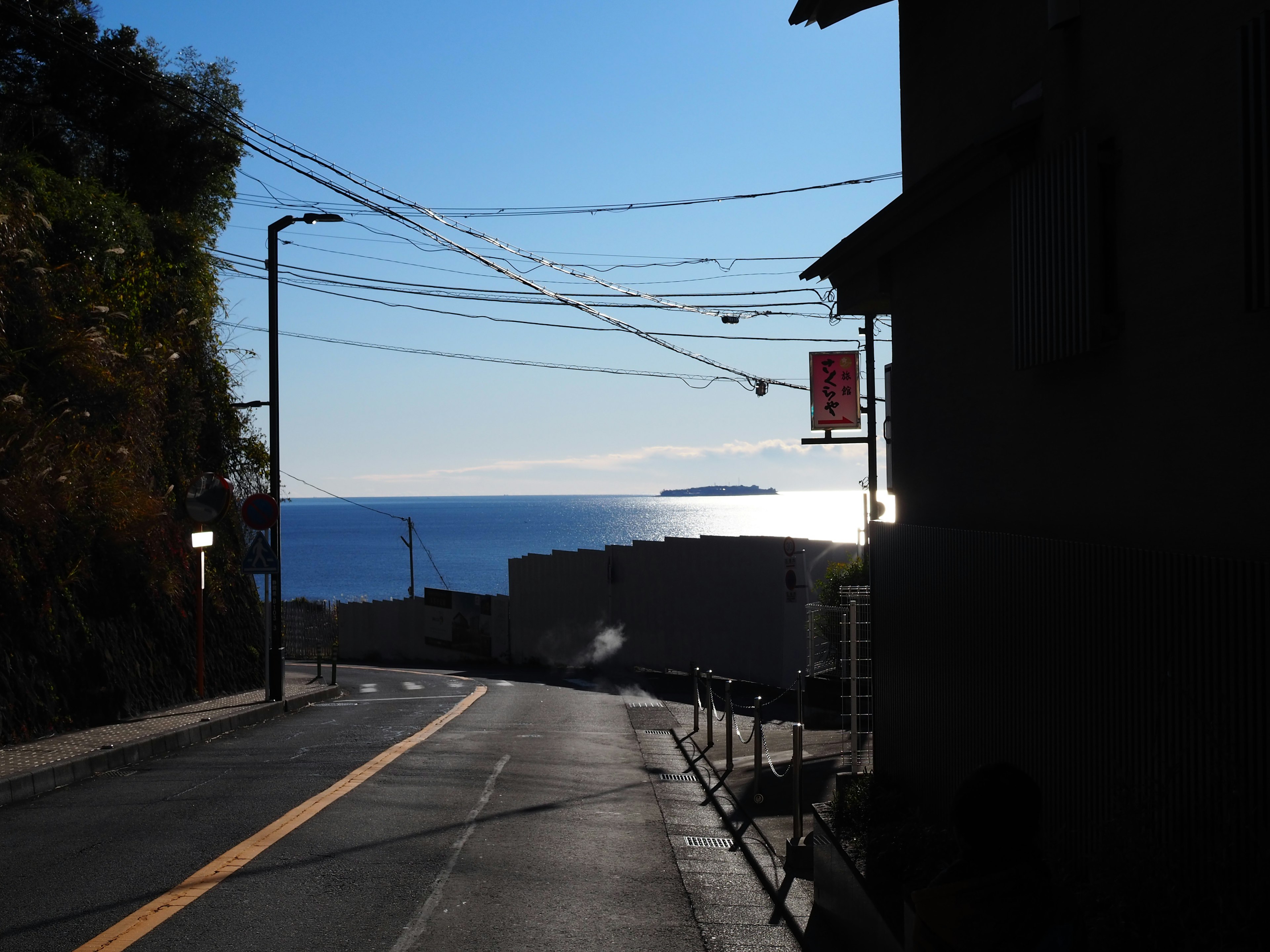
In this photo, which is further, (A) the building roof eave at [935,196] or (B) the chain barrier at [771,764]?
(B) the chain barrier at [771,764]

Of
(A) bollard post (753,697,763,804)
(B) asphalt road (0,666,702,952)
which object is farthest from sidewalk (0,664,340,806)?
(A) bollard post (753,697,763,804)

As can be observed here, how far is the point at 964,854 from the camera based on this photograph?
3301 millimetres

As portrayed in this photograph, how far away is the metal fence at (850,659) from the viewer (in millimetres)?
10336

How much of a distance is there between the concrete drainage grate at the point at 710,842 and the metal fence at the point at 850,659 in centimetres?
128

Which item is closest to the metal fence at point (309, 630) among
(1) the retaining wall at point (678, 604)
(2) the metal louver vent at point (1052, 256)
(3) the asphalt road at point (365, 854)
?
(1) the retaining wall at point (678, 604)

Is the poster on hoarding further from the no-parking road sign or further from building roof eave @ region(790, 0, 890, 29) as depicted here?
building roof eave @ region(790, 0, 890, 29)

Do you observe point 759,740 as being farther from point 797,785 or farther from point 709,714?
point 709,714

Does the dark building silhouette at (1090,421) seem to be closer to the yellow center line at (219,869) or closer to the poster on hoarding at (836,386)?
the yellow center line at (219,869)

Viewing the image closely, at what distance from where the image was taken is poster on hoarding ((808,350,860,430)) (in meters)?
20.6

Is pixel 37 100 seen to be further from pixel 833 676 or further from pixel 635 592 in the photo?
pixel 833 676

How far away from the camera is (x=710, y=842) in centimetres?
959

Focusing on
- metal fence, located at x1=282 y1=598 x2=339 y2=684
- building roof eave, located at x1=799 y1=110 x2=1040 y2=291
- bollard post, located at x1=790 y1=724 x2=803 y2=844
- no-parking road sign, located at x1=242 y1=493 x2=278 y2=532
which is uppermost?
building roof eave, located at x1=799 y1=110 x2=1040 y2=291

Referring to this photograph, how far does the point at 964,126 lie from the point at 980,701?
4290 millimetres

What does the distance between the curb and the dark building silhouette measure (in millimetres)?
8171
